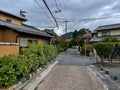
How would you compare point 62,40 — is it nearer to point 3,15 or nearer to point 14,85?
point 3,15

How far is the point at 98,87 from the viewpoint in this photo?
8.92m

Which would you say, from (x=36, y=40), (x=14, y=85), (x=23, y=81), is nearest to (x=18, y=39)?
(x=36, y=40)

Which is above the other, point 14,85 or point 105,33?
point 105,33

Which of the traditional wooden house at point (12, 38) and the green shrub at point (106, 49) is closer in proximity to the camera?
the traditional wooden house at point (12, 38)

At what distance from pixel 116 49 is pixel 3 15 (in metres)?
13.9

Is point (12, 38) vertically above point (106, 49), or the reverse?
point (12, 38)

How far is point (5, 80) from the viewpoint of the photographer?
734 cm

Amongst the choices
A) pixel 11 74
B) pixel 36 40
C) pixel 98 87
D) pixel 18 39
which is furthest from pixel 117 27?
pixel 11 74

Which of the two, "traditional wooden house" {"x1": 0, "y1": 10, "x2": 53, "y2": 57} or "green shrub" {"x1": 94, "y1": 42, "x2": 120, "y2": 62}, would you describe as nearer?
"traditional wooden house" {"x1": 0, "y1": 10, "x2": 53, "y2": 57}

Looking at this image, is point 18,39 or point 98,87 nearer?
point 98,87

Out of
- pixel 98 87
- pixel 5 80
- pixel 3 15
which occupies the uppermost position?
pixel 3 15

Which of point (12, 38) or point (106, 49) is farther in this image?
point (106, 49)

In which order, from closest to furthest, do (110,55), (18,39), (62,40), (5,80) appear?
1. (5,80)
2. (18,39)
3. (110,55)
4. (62,40)

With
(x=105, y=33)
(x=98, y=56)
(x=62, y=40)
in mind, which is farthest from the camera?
(x=62, y=40)
